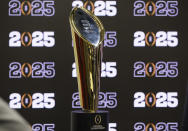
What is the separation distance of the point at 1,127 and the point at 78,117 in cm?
181

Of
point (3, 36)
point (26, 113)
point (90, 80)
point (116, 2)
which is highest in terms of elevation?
point (116, 2)

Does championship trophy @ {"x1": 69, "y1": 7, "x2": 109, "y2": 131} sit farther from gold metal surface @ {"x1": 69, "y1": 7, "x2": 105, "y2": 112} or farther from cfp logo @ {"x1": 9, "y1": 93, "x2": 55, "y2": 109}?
cfp logo @ {"x1": 9, "y1": 93, "x2": 55, "y2": 109}

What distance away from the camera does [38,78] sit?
3.10 metres

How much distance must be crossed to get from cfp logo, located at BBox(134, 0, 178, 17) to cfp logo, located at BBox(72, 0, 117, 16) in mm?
199

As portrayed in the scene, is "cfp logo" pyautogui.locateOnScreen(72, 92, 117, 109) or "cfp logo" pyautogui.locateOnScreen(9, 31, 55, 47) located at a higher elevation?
"cfp logo" pyautogui.locateOnScreen(9, 31, 55, 47)

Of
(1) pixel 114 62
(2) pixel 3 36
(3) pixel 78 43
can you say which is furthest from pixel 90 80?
(2) pixel 3 36

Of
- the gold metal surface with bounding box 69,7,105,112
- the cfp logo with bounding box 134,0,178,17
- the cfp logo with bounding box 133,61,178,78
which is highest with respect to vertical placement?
the cfp logo with bounding box 134,0,178,17

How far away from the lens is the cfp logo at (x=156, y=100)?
10.3 ft

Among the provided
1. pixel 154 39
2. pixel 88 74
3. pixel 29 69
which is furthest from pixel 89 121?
pixel 154 39

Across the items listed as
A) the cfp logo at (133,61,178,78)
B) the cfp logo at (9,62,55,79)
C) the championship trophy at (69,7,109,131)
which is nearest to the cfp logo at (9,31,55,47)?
the cfp logo at (9,62,55,79)

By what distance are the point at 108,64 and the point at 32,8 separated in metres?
0.79

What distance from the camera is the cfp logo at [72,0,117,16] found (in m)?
3.14

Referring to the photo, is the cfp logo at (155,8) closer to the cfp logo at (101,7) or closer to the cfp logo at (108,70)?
the cfp logo at (101,7)

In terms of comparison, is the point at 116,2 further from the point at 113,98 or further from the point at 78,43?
the point at 78,43
